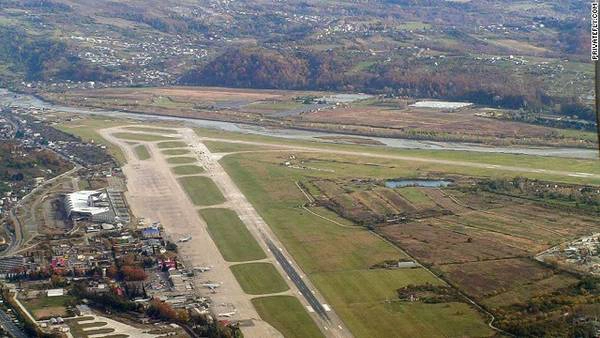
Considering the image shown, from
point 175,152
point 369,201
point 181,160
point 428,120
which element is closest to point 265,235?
point 369,201

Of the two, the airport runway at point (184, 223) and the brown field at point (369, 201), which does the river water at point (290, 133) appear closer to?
the airport runway at point (184, 223)

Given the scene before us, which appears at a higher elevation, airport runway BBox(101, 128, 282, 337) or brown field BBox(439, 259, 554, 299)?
brown field BBox(439, 259, 554, 299)

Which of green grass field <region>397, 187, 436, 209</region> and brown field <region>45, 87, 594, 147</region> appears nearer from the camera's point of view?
green grass field <region>397, 187, 436, 209</region>

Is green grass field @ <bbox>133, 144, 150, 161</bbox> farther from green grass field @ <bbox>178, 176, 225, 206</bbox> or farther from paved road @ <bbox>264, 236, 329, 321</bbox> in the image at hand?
paved road @ <bbox>264, 236, 329, 321</bbox>

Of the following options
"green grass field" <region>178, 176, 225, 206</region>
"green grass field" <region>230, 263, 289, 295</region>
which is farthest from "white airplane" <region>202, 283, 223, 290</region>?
"green grass field" <region>178, 176, 225, 206</region>

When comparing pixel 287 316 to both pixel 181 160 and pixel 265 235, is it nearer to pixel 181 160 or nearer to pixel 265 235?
pixel 265 235

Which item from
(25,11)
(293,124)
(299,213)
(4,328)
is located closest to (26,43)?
(25,11)
